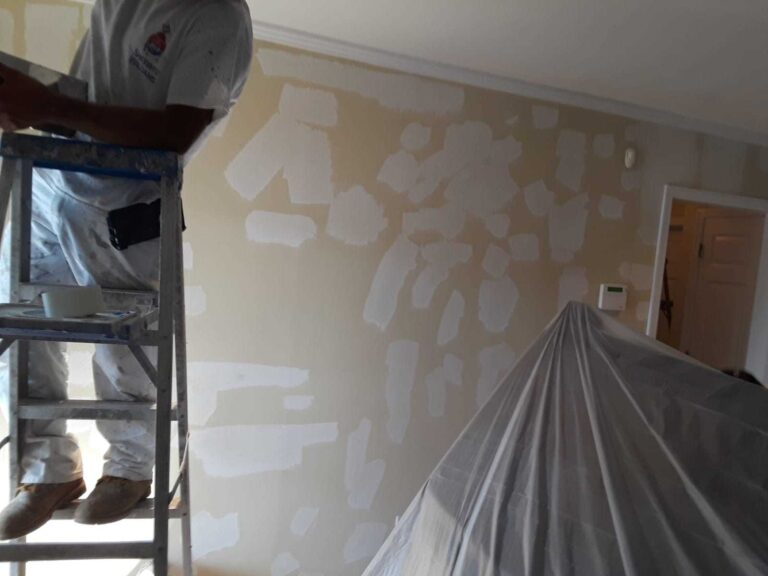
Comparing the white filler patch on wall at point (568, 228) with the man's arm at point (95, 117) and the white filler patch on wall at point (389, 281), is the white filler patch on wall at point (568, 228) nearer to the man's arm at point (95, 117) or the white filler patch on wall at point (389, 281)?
the white filler patch on wall at point (389, 281)

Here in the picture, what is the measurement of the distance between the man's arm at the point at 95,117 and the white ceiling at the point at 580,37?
1.07 m

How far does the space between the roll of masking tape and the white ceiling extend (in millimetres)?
1356

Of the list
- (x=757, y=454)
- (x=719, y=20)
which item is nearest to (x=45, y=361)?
(x=757, y=454)

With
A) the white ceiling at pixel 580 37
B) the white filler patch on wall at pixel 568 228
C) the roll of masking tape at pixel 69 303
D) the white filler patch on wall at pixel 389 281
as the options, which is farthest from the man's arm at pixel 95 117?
the white filler patch on wall at pixel 568 228

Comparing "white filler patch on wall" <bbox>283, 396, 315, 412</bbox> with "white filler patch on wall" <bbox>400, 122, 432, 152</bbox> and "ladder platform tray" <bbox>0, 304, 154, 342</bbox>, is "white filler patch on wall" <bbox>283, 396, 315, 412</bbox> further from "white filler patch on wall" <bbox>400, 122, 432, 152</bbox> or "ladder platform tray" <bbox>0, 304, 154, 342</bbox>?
"ladder platform tray" <bbox>0, 304, 154, 342</bbox>

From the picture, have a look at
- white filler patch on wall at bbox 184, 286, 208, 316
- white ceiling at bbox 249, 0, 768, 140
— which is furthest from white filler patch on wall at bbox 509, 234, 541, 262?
white filler patch on wall at bbox 184, 286, 208, 316

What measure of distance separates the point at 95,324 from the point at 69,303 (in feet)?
0.26

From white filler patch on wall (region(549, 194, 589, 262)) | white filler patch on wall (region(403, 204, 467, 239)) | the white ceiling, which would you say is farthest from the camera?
white filler patch on wall (region(549, 194, 589, 262))

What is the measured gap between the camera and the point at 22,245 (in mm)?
875

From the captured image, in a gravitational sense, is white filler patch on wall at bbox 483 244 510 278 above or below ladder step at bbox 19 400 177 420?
above

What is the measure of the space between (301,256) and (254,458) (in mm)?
899

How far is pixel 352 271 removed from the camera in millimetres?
2057

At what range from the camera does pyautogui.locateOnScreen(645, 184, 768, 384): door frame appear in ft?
8.45

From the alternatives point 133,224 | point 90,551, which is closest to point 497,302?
point 133,224
